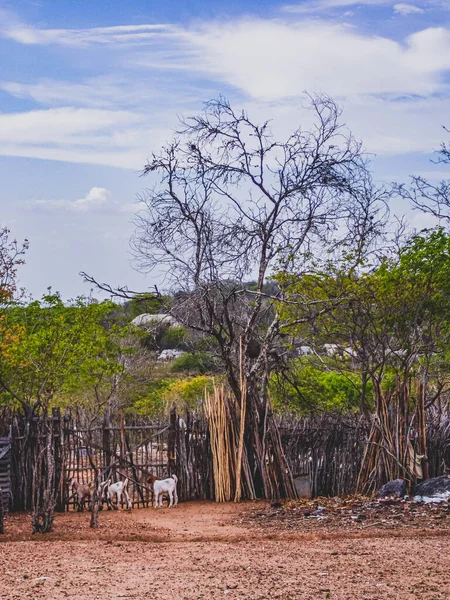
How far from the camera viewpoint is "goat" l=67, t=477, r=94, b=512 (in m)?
12.8

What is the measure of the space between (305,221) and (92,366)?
7.71m

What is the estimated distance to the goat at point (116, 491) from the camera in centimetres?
1271

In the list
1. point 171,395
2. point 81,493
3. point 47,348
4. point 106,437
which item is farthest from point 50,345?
point 171,395

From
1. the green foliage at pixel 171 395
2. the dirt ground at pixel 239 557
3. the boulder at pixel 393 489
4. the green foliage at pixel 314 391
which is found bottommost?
the dirt ground at pixel 239 557

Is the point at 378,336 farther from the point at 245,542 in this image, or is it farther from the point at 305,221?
the point at 245,542

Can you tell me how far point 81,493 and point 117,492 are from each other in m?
0.56

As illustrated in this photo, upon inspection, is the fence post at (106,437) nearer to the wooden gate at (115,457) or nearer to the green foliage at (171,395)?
the wooden gate at (115,457)

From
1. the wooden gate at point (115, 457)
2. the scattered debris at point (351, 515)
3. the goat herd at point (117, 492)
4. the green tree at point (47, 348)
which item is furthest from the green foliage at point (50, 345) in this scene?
the scattered debris at point (351, 515)

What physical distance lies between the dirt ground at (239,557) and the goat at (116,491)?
2.49ft

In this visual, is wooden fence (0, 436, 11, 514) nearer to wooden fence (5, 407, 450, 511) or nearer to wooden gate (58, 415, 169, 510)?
wooden gate (58, 415, 169, 510)

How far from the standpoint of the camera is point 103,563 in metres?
7.82

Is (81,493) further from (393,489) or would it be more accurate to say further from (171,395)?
(171,395)

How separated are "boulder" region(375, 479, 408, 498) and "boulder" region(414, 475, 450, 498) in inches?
8.9

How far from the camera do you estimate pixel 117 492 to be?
1287cm
